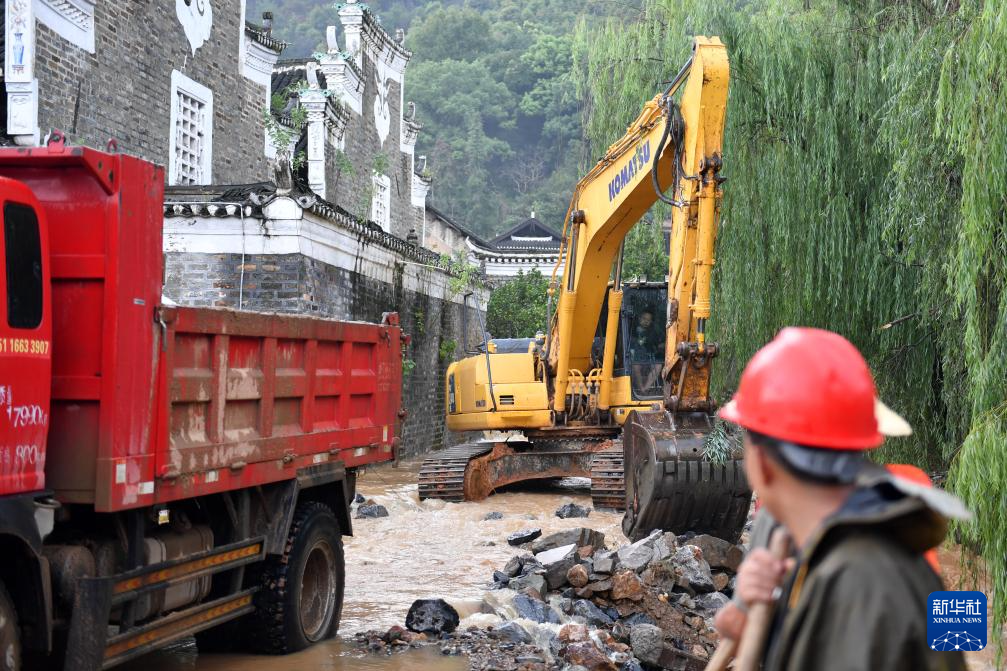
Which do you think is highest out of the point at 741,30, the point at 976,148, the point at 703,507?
the point at 741,30

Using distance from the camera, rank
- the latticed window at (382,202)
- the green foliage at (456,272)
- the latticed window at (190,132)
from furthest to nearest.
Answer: the latticed window at (382,202) → the green foliage at (456,272) → the latticed window at (190,132)

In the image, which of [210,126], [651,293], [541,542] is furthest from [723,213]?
[210,126]

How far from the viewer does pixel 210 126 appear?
1780 cm

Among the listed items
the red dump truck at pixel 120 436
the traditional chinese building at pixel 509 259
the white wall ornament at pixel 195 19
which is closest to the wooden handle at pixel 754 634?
the red dump truck at pixel 120 436

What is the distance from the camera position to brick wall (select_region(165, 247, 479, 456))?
48.5 ft

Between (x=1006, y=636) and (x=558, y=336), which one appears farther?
(x=558, y=336)

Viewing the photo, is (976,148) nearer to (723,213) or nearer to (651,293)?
(723,213)

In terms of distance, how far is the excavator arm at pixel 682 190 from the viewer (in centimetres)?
932

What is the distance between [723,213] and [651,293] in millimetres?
3189

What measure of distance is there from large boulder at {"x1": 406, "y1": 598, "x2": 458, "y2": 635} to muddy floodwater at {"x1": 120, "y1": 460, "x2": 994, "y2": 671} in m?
0.27

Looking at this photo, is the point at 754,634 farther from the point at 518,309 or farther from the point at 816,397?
the point at 518,309

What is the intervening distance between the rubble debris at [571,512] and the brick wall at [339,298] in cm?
443

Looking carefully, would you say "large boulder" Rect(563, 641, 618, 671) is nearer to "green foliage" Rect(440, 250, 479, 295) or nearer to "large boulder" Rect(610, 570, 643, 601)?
"large boulder" Rect(610, 570, 643, 601)

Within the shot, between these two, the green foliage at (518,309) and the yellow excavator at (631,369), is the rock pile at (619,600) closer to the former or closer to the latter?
the yellow excavator at (631,369)
